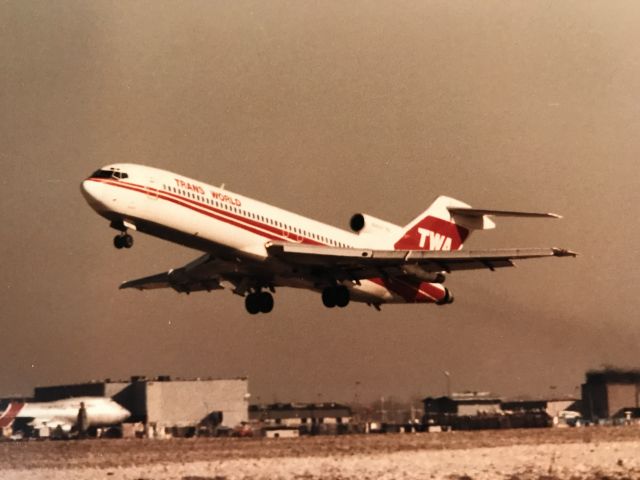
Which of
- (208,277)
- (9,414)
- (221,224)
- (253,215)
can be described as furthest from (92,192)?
(9,414)

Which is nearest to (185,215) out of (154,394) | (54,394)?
(154,394)

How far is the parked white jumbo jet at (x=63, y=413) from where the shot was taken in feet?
226

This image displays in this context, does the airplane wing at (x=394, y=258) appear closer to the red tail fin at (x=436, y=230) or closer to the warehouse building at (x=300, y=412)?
the red tail fin at (x=436, y=230)

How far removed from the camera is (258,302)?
→ 3966 centimetres

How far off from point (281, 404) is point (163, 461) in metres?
50.2

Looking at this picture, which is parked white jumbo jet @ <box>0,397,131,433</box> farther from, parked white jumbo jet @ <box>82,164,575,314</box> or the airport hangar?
parked white jumbo jet @ <box>82,164,575,314</box>

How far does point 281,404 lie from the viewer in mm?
83125

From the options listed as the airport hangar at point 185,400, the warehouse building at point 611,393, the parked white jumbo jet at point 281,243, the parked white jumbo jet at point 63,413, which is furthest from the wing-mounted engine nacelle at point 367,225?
the airport hangar at point 185,400

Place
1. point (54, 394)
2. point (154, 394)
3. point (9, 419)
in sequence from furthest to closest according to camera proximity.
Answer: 1. point (54, 394)
2. point (154, 394)
3. point (9, 419)

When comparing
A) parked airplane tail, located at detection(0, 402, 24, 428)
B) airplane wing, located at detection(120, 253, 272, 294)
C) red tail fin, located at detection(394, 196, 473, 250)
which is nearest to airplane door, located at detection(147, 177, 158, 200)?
airplane wing, located at detection(120, 253, 272, 294)

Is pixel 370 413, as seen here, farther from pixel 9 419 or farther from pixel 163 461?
pixel 163 461

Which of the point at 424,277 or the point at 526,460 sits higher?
the point at 424,277

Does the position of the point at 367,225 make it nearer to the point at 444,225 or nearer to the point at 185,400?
the point at 444,225

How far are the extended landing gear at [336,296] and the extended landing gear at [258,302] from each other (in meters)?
2.71
